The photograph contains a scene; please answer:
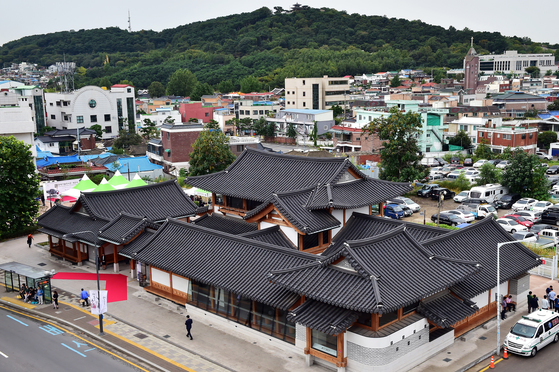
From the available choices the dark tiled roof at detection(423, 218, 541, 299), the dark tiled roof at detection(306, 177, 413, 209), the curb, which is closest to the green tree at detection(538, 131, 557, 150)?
the dark tiled roof at detection(306, 177, 413, 209)

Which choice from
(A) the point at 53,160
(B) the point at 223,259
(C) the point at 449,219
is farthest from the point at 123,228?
(A) the point at 53,160

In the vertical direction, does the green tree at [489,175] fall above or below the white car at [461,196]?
above

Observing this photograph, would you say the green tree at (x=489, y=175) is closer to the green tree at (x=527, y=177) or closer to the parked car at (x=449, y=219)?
the green tree at (x=527, y=177)

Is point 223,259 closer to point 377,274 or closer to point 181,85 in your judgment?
point 377,274

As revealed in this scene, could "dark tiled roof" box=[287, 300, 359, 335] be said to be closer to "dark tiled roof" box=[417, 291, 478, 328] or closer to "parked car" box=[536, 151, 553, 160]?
"dark tiled roof" box=[417, 291, 478, 328]

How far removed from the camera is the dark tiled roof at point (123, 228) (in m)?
34.1

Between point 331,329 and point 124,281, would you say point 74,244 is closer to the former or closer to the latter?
point 124,281

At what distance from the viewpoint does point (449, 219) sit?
46625 mm

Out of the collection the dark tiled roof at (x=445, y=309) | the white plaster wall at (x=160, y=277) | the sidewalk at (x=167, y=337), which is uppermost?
the dark tiled roof at (x=445, y=309)

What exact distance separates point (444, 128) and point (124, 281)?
68.8 meters

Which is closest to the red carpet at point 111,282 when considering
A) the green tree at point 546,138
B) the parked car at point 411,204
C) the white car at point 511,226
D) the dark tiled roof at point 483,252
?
the dark tiled roof at point 483,252

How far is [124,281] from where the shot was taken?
113 feet

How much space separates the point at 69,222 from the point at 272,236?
1758cm

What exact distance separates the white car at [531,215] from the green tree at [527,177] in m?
6.05
